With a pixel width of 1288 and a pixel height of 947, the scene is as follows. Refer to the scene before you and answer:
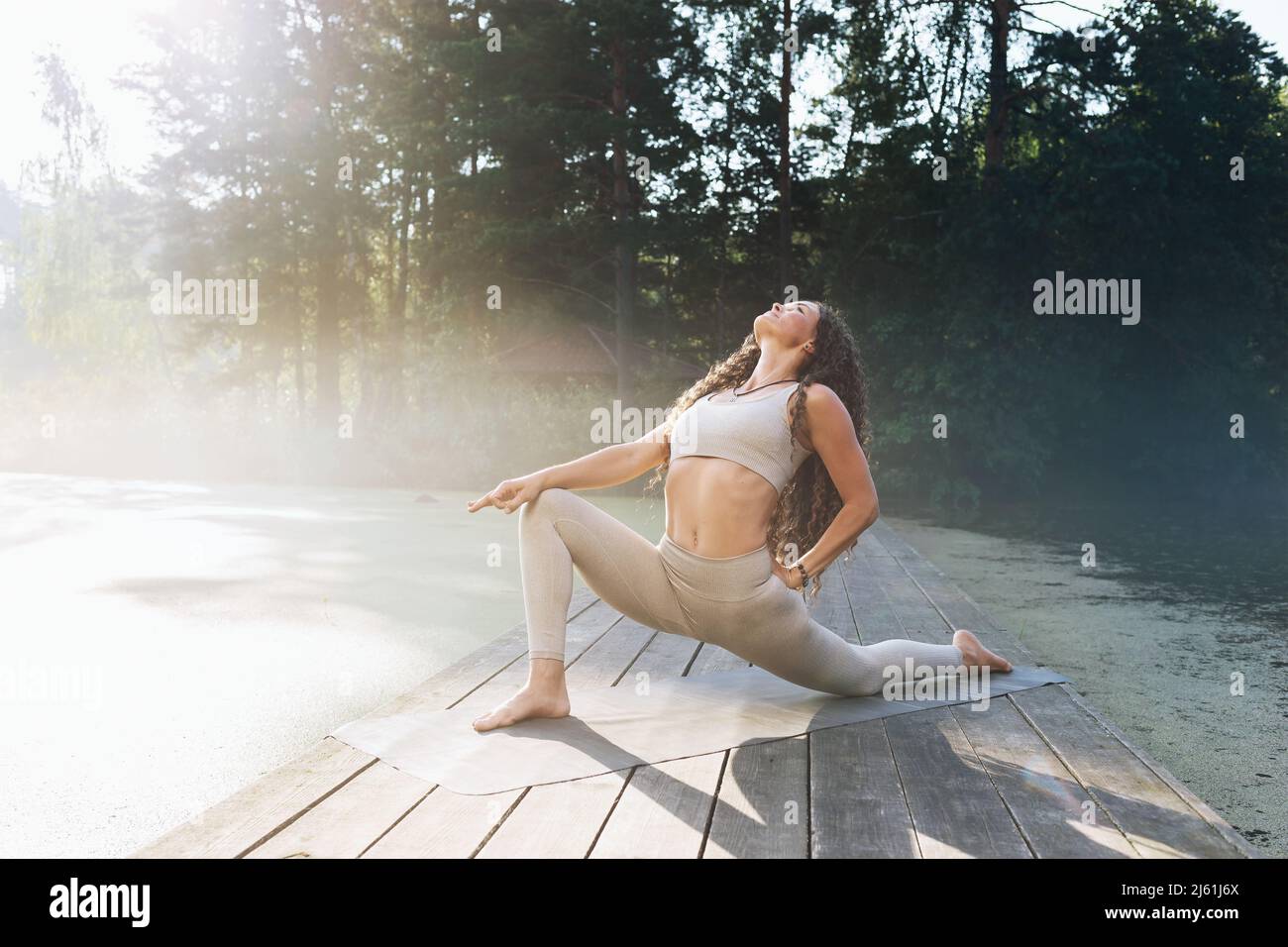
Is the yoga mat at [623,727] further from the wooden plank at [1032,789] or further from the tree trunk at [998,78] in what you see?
the tree trunk at [998,78]

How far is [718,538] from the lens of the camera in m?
2.47

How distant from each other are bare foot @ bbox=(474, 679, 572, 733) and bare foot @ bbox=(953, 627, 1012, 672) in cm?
112

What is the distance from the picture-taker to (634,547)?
2.54 m

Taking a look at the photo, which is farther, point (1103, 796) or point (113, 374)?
point (113, 374)

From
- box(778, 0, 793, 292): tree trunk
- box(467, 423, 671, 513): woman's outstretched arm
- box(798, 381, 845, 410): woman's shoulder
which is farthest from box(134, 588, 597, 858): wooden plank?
box(778, 0, 793, 292): tree trunk

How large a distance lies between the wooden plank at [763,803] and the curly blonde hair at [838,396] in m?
0.54

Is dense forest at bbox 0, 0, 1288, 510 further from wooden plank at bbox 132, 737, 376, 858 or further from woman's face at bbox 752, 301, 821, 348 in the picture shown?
wooden plank at bbox 132, 737, 376, 858

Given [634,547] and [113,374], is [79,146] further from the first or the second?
[634,547]

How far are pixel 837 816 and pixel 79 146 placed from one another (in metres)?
25.0

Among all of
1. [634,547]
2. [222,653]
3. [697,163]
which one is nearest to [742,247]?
[697,163]

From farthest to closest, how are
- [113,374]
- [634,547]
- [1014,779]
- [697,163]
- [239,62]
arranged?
[113,374]
[239,62]
[697,163]
[634,547]
[1014,779]

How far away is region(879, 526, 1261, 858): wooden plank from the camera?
1.78 m

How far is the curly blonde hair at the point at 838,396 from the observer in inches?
106

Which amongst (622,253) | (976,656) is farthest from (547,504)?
(622,253)
